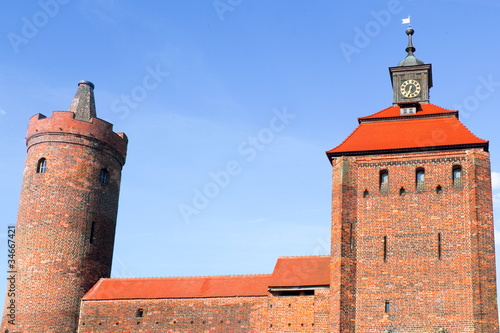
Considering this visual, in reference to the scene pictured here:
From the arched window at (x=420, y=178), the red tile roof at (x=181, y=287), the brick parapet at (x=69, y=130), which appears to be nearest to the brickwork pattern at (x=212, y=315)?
the red tile roof at (x=181, y=287)

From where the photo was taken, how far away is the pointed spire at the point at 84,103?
3934 cm

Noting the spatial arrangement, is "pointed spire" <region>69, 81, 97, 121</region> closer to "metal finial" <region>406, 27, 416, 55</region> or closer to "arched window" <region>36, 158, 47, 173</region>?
"arched window" <region>36, 158, 47, 173</region>

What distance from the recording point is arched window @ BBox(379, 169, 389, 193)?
3180cm

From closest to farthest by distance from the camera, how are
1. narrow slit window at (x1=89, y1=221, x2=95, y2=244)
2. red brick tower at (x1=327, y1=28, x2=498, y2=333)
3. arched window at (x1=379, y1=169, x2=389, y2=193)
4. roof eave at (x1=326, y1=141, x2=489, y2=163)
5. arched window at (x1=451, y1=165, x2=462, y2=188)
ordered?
red brick tower at (x1=327, y1=28, x2=498, y2=333) < arched window at (x1=451, y1=165, x2=462, y2=188) < roof eave at (x1=326, y1=141, x2=489, y2=163) < arched window at (x1=379, y1=169, x2=389, y2=193) < narrow slit window at (x1=89, y1=221, x2=95, y2=244)

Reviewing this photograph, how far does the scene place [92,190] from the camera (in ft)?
124

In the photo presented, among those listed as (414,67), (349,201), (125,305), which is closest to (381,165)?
(349,201)

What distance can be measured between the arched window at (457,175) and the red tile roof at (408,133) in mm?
963

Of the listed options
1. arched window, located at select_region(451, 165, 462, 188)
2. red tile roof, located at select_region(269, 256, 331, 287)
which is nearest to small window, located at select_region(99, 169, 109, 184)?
red tile roof, located at select_region(269, 256, 331, 287)

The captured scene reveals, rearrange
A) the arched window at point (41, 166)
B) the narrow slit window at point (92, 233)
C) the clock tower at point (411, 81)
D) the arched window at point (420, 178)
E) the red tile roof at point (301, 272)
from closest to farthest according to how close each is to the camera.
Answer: the arched window at point (420, 178), the red tile roof at point (301, 272), the clock tower at point (411, 81), the narrow slit window at point (92, 233), the arched window at point (41, 166)

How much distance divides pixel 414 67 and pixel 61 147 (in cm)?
1819

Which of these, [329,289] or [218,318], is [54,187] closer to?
[218,318]

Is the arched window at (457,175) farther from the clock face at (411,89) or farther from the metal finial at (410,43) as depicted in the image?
the metal finial at (410,43)

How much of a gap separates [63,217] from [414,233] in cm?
1683

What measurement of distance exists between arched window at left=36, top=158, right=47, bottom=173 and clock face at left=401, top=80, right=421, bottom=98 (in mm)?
18181
